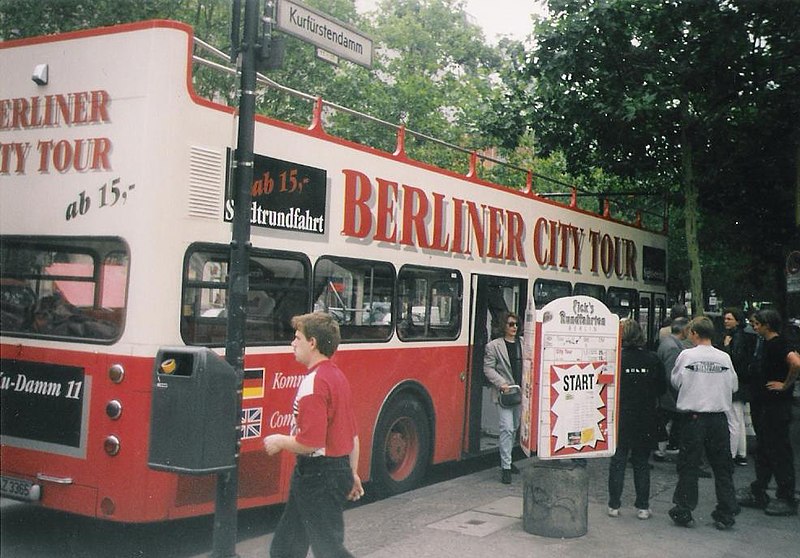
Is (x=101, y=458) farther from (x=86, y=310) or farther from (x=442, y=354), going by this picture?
(x=442, y=354)

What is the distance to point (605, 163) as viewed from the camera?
53.9 ft

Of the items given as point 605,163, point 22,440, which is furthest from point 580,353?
point 605,163

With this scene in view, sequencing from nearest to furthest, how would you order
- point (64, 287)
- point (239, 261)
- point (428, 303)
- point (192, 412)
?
1. point (192, 412)
2. point (239, 261)
3. point (64, 287)
4. point (428, 303)

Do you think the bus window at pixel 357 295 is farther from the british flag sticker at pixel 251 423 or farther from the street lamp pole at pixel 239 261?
the street lamp pole at pixel 239 261

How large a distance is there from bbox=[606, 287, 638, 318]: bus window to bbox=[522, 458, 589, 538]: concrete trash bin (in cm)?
655

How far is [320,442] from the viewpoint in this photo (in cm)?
A: 428

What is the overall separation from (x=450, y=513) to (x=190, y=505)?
2535 mm

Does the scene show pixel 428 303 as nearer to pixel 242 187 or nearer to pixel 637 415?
pixel 637 415

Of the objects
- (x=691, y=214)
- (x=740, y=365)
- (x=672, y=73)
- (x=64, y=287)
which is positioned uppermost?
(x=672, y=73)

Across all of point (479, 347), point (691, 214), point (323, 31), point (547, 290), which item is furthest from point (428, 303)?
point (691, 214)

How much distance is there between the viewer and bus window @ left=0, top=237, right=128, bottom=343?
19.7ft

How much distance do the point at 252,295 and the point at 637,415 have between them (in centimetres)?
348

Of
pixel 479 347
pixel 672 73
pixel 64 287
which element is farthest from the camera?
pixel 672 73

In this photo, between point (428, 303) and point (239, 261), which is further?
point (428, 303)
